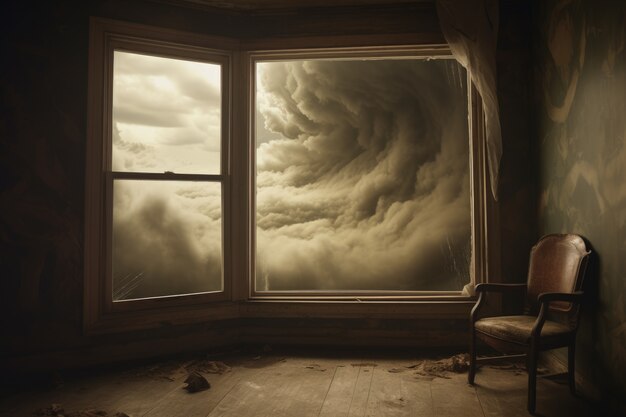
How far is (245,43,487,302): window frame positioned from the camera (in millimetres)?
3779

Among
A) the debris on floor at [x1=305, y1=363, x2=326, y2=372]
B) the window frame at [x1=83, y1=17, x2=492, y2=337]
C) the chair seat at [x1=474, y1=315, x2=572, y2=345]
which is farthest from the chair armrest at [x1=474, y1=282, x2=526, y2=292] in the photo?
Result: the debris on floor at [x1=305, y1=363, x2=326, y2=372]

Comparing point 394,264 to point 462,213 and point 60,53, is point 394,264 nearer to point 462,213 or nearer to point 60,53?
point 462,213

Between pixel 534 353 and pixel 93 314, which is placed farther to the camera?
pixel 93 314

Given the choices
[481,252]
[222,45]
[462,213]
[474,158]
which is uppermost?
[222,45]

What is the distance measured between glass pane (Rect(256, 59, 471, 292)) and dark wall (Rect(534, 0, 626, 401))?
1.71 m

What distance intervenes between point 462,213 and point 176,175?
114 inches

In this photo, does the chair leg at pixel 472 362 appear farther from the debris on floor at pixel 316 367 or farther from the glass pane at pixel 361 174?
the glass pane at pixel 361 174

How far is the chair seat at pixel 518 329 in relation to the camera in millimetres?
2646

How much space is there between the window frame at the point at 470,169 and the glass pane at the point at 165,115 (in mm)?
312

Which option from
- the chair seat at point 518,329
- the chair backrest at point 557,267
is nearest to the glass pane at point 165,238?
the chair seat at point 518,329

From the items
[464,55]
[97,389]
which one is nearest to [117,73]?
[97,389]

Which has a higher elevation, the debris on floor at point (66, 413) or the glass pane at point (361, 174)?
the glass pane at point (361, 174)

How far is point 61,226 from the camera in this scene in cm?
330

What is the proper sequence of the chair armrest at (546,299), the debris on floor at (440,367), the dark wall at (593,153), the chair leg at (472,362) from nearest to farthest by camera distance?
the dark wall at (593,153) < the chair armrest at (546,299) < the chair leg at (472,362) < the debris on floor at (440,367)
